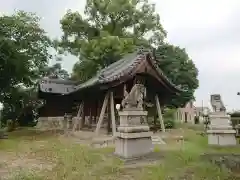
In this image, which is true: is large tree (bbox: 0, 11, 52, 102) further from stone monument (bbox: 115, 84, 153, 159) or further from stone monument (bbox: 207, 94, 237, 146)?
stone monument (bbox: 207, 94, 237, 146)

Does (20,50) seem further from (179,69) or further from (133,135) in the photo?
(179,69)

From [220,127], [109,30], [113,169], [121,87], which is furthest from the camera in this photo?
[109,30]

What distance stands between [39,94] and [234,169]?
2634 centimetres

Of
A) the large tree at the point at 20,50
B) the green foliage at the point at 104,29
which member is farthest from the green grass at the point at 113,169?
the green foliage at the point at 104,29

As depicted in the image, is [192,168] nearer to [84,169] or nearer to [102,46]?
[84,169]

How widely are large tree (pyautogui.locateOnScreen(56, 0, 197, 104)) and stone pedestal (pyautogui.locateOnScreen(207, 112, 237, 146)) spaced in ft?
61.1

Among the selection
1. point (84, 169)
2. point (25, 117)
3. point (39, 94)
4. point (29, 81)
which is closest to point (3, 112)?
point (25, 117)

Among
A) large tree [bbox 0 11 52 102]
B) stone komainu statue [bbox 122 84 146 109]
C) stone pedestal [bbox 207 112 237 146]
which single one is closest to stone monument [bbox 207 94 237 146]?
stone pedestal [bbox 207 112 237 146]

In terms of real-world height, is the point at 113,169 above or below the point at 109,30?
below

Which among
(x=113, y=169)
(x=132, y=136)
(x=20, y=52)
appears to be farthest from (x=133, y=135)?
(x=20, y=52)

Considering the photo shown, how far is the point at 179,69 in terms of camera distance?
35969 mm

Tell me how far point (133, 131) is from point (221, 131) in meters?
5.80

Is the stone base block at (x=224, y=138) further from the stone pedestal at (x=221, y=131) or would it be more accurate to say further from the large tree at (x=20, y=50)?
the large tree at (x=20, y=50)

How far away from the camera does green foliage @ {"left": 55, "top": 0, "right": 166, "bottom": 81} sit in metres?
30.4
